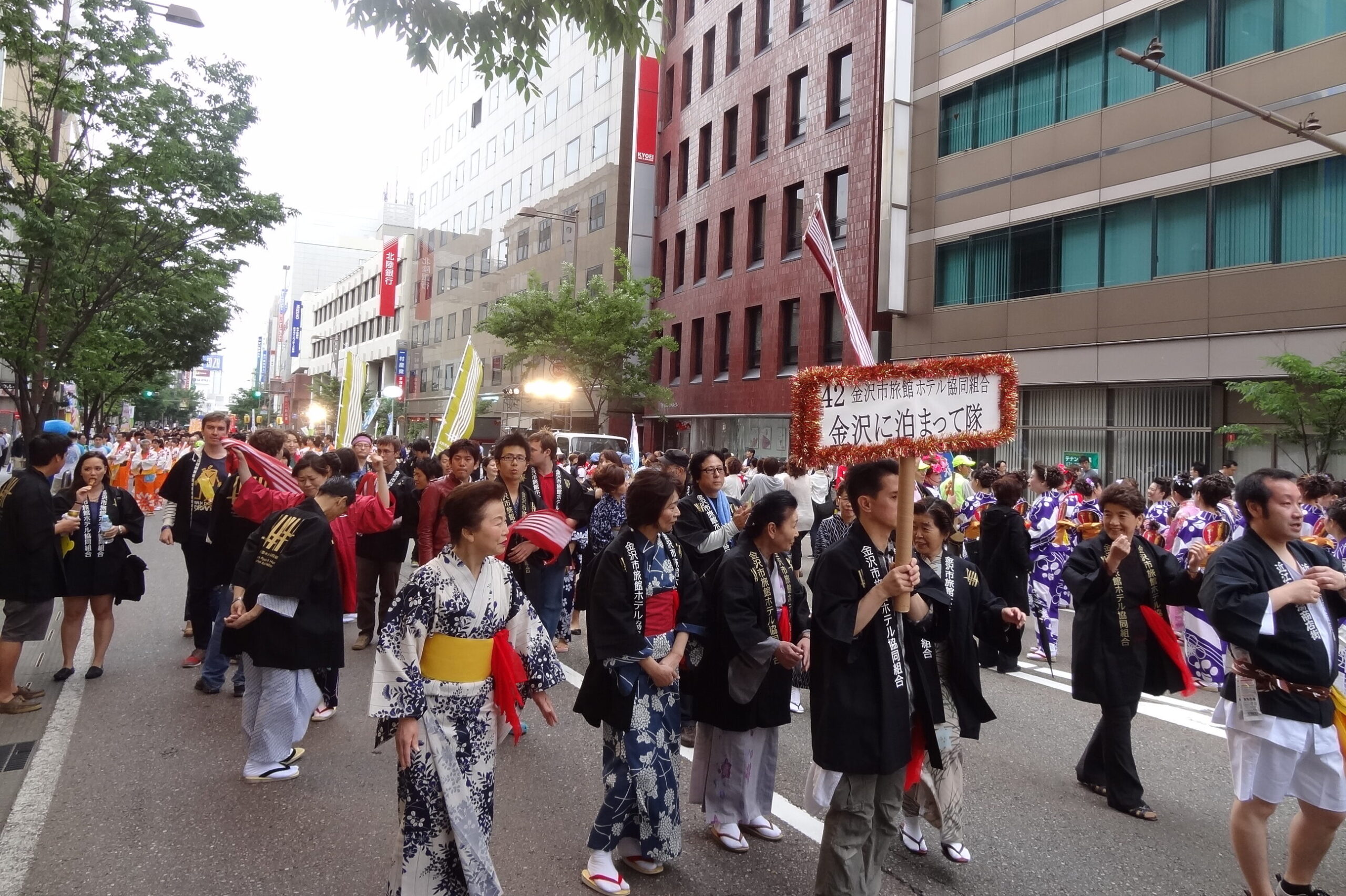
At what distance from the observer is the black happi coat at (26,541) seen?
609cm

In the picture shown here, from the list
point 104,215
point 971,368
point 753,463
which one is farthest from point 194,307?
point 971,368

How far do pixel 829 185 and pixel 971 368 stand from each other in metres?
24.1

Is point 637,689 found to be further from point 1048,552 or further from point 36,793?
point 1048,552

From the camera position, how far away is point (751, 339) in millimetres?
29719

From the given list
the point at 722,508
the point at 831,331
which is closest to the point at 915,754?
the point at 722,508

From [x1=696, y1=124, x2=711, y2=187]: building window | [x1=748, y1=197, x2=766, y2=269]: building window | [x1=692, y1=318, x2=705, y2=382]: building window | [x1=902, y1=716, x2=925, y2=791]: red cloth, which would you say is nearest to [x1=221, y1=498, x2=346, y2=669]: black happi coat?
[x1=902, y1=716, x2=925, y2=791]: red cloth

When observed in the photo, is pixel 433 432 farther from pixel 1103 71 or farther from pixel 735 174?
pixel 1103 71

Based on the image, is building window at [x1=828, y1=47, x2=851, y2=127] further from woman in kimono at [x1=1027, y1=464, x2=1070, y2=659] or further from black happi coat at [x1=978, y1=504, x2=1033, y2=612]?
black happi coat at [x1=978, y1=504, x2=1033, y2=612]

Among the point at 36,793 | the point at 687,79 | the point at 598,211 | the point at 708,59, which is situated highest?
the point at 708,59

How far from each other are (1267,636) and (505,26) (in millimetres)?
5695

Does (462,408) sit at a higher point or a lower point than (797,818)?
higher

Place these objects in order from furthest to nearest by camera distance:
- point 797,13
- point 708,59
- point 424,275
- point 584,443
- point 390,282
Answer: point 390,282 < point 424,275 < point 708,59 < point 797,13 < point 584,443

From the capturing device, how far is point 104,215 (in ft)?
46.0

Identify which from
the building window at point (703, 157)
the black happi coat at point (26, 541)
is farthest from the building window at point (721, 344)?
the black happi coat at point (26, 541)
